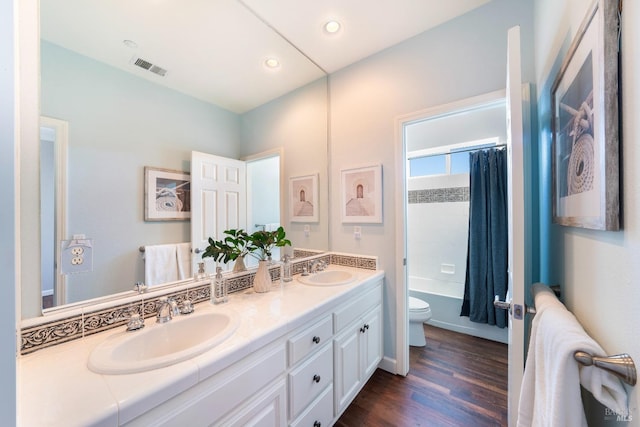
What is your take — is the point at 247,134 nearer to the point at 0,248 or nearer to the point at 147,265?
the point at 147,265

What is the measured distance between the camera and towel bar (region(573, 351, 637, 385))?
0.45 meters

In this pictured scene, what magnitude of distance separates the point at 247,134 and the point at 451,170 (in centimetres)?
248

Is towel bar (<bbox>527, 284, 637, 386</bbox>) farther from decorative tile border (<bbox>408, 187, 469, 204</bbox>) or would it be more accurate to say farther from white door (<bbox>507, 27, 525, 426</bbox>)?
decorative tile border (<bbox>408, 187, 469, 204</bbox>)

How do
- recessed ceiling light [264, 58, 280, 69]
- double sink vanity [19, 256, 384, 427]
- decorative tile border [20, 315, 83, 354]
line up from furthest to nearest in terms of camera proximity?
recessed ceiling light [264, 58, 280, 69], decorative tile border [20, 315, 83, 354], double sink vanity [19, 256, 384, 427]

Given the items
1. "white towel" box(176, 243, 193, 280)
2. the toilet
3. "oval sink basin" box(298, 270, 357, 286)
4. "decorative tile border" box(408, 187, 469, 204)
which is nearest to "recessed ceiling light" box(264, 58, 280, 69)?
"white towel" box(176, 243, 193, 280)

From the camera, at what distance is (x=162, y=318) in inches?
40.7

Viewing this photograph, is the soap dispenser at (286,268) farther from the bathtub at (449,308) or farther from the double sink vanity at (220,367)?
the bathtub at (449,308)

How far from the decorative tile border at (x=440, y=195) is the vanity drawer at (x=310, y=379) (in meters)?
2.37

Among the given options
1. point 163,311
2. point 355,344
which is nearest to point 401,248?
point 355,344

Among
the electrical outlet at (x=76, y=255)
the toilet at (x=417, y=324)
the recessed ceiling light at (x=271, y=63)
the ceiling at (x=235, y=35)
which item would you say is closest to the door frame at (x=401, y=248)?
the toilet at (x=417, y=324)

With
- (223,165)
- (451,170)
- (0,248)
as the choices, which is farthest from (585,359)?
(451,170)

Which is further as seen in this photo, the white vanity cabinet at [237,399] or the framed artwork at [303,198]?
the framed artwork at [303,198]

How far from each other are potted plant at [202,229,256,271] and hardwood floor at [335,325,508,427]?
1.20m

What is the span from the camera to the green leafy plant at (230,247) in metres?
1.35
